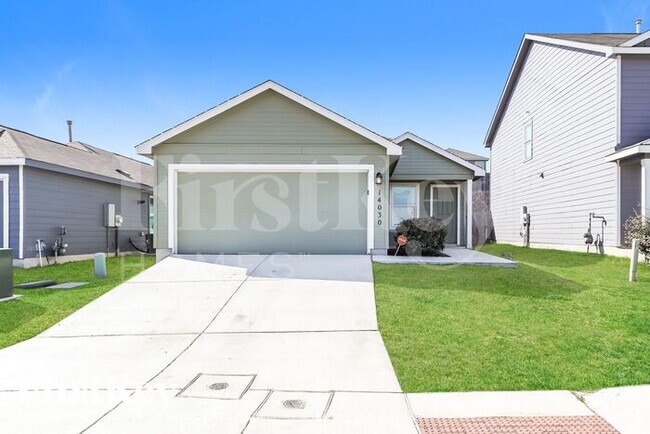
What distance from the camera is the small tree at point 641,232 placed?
9172 mm

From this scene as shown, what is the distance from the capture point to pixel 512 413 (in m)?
3.12

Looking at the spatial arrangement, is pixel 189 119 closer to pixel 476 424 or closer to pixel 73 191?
pixel 73 191

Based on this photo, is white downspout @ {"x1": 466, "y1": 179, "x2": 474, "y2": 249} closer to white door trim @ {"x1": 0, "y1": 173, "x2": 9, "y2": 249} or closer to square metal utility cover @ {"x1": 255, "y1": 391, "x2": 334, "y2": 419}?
square metal utility cover @ {"x1": 255, "y1": 391, "x2": 334, "y2": 419}

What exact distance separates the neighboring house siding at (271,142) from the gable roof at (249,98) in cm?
17

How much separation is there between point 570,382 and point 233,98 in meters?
8.51

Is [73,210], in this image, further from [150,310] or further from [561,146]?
[561,146]

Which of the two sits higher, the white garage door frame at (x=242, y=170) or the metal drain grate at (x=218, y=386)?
the white garage door frame at (x=242, y=170)

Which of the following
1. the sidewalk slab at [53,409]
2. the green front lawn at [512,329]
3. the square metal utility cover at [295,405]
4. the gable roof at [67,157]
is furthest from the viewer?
the gable roof at [67,157]

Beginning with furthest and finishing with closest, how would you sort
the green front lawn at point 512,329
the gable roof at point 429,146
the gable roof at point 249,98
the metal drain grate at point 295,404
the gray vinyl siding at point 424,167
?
1. the gray vinyl siding at point 424,167
2. the gable roof at point 429,146
3. the gable roof at point 249,98
4. the green front lawn at point 512,329
5. the metal drain grate at point 295,404

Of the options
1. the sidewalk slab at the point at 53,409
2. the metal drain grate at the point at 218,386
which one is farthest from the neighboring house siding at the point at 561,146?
the sidewalk slab at the point at 53,409

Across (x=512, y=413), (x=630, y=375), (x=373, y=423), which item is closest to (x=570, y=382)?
(x=630, y=375)

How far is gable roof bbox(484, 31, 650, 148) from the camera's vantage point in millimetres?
10812

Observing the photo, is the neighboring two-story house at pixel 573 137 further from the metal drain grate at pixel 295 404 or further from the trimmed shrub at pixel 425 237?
the metal drain grate at pixel 295 404

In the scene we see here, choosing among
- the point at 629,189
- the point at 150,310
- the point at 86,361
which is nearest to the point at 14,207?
the point at 150,310
